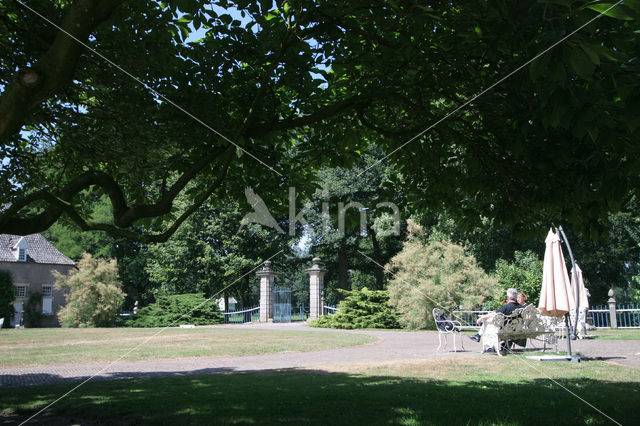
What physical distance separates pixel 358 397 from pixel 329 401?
46cm

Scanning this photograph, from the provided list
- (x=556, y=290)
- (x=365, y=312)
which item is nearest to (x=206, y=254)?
(x=365, y=312)

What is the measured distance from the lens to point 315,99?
21.8 feet

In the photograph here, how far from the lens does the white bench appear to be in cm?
1084

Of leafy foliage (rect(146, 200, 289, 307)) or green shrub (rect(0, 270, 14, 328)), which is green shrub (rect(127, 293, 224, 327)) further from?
green shrub (rect(0, 270, 14, 328))

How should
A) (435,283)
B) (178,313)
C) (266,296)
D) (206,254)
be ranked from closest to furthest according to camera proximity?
1. (435,283)
2. (178,313)
3. (266,296)
4. (206,254)

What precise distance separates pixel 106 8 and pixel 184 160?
2831 millimetres

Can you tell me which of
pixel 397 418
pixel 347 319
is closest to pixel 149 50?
pixel 397 418

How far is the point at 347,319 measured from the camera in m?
25.0

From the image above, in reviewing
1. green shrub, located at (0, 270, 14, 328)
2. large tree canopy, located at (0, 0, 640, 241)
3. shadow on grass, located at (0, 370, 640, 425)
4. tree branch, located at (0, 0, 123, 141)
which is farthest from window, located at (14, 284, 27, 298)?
tree branch, located at (0, 0, 123, 141)

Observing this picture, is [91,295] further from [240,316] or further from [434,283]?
[434,283]

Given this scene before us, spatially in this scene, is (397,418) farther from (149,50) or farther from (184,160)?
(149,50)

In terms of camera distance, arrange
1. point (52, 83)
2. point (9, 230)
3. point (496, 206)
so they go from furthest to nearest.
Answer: point (496, 206)
point (9, 230)
point (52, 83)

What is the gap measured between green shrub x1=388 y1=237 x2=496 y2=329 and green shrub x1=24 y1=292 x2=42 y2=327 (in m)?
29.0

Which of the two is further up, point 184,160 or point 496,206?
point 184,160
